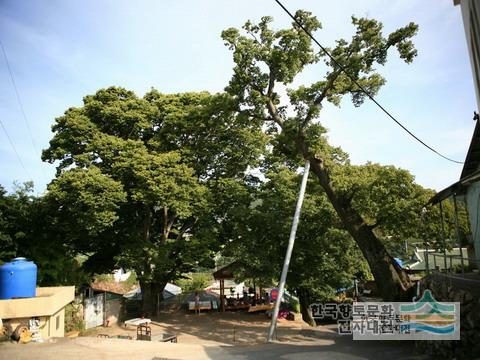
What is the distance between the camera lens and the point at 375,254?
48.4 ft

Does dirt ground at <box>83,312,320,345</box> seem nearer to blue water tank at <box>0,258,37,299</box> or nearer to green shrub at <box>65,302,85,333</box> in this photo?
green shrub at <box>65,302,85,333</box>

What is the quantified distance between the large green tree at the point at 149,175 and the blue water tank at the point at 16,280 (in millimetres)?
4948

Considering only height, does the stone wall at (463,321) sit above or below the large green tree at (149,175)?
below

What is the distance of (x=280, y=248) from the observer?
67.6ft

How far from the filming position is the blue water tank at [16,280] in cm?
1247

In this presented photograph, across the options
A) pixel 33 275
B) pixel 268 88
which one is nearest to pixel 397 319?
pixel 268 88

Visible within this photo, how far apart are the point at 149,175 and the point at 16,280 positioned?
8.02 m

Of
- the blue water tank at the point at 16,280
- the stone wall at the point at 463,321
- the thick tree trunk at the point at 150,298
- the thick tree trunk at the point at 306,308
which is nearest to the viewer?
the stone wall at the point at 463,321

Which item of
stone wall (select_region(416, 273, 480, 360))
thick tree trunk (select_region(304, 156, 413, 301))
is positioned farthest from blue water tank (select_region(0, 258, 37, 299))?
stone wall (select_region(416, 273, 480, 360))

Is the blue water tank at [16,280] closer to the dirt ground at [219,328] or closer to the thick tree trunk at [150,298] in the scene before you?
the dirt ground at [219,328]

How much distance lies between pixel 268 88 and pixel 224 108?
7.21 feet

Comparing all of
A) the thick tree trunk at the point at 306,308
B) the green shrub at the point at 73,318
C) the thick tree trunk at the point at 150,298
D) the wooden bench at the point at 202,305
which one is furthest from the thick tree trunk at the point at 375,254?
the wooden bench at the point at 202,305

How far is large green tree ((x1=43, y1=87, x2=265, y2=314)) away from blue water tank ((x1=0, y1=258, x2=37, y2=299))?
495 cm

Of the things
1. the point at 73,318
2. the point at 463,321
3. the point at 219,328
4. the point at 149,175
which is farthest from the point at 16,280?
the point at 463,321
